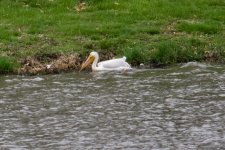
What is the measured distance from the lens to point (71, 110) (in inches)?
687

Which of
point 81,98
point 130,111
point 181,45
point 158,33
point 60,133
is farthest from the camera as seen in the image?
point 158,33

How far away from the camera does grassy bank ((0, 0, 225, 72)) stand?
2383 centimetres

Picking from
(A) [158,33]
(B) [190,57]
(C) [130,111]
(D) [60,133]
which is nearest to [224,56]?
(B) [190,57]

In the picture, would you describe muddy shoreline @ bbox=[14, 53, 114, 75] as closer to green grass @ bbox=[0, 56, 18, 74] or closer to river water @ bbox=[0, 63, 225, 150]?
green grass @ bbox=[0, 56, 18, 74]

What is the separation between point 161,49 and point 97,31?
3344mm

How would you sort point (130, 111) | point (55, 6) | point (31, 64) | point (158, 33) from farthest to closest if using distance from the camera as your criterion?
point (55, 6), point (158, 33), point (31, 64), point (130, 111)

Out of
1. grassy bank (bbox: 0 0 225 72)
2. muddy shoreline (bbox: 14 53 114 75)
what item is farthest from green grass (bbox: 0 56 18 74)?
grassy bank (bbox: 0 0 225 72)

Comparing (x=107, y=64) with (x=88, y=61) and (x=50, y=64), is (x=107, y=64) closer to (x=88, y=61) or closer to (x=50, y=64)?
(x=88, y=61)

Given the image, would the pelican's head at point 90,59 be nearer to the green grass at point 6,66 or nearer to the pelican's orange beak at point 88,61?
the pelican's orange beak at point 88,61

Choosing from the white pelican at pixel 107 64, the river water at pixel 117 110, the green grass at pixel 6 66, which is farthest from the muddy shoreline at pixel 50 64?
the river water at pixel 117 110

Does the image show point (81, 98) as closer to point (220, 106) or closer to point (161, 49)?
point (220, 106)

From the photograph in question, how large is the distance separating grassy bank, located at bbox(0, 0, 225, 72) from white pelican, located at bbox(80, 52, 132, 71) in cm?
92

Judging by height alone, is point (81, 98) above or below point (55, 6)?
below

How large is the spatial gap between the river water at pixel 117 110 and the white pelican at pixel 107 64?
9.8 inches
